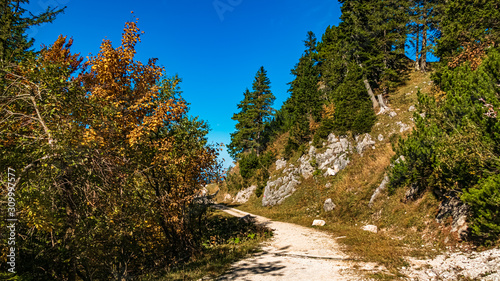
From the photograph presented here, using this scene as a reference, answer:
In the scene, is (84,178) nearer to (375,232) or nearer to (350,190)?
(375,232)

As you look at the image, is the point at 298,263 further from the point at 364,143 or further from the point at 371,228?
the point at 364,143

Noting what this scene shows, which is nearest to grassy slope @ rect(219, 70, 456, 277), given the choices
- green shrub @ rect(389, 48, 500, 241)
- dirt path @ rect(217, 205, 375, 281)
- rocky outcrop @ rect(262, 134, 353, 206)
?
dirt path @ rect(217, 205, 375, 281)

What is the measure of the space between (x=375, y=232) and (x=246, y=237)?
7.23m

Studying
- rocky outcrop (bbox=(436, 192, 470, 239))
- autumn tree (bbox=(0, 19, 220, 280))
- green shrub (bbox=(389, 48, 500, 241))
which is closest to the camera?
autumn tree (bbox=(0, 19, 220, 280))

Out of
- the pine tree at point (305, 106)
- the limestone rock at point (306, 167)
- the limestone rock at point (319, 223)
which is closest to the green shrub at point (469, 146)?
the limestone rock at point (319, 223)

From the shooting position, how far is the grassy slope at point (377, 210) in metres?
9.16

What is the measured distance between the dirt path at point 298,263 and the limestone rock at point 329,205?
6.95 meters

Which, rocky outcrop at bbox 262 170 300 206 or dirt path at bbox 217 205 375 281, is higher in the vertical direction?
rocky outcrop at bbox 262 170 300 206

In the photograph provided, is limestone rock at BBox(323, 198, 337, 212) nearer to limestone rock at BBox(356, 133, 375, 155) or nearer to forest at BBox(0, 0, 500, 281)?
forest at BBox(0, 0, 500, 281)

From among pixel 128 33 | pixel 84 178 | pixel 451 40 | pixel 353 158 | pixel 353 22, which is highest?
pixel 353 22

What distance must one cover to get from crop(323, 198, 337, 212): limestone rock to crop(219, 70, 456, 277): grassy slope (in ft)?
1.19

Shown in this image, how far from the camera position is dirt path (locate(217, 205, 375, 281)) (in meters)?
7.07

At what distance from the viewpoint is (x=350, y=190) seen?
1878 cm

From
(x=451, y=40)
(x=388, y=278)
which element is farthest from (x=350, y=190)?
(x=451, y=40)
